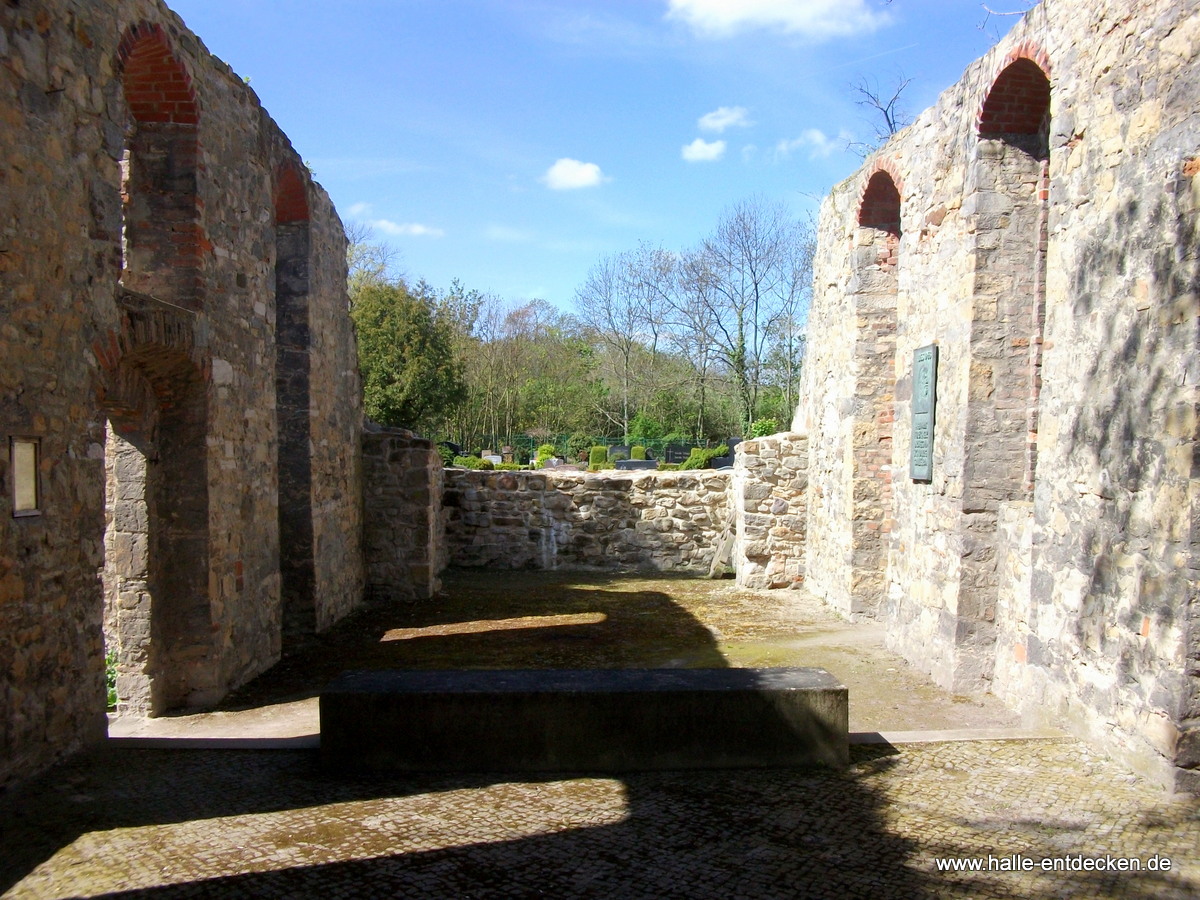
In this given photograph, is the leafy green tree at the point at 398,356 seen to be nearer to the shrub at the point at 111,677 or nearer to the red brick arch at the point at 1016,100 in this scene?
the shrub at the point at 111,677

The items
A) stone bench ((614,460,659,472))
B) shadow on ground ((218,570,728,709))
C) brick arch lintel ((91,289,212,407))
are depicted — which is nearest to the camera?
brick arch lintel ((91,289,212,407))

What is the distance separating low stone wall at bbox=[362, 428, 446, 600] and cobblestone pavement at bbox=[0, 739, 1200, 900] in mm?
5527

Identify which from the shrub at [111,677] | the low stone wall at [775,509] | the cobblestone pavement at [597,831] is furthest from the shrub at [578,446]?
the cobblestone pavement at [597,831]

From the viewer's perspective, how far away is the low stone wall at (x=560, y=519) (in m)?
11.8

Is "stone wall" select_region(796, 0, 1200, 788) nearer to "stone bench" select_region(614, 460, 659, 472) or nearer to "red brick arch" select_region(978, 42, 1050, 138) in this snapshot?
"red brick arch" select_region(978, 42, 1050, 138)

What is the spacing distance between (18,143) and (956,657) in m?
5.96

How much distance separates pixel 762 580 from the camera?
33.7 feet

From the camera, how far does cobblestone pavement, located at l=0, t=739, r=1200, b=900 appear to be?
3.01 m

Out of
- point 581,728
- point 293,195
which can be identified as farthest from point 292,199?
point 581,728

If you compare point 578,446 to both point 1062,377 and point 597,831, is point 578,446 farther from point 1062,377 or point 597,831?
point 597,831

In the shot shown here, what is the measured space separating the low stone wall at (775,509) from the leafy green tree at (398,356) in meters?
12.2

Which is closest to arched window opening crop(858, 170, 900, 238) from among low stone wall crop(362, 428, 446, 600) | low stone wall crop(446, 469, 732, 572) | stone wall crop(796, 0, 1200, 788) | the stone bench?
stone wall crop(796, 0, 1200, 788)

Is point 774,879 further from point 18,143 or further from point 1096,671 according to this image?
point 18,143

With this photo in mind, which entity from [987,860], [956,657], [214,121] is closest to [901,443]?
[956,657]
